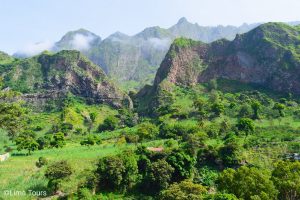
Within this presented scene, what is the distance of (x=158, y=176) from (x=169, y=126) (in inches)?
1314

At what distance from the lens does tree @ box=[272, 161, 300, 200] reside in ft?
134

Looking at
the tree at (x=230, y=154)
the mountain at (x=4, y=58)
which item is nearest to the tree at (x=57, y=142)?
the tree at (x=230, y=154)

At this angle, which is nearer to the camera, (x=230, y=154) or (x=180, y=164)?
(x=180, y=164)

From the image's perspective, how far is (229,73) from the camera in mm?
144625

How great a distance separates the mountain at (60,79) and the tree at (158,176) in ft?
306

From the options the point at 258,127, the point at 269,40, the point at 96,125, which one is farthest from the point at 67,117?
the point at 269,40

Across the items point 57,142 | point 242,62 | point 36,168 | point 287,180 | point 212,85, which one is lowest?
point 57,142

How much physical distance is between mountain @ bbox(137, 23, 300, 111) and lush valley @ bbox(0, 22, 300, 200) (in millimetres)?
432

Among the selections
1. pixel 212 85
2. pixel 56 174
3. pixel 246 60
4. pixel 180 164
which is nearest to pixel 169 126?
pixel 180 164

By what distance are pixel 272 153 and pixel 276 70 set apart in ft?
249

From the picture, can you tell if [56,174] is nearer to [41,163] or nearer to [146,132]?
[41,163]

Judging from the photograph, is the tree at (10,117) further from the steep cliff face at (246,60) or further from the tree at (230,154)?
the steep cliff face at (246,60)

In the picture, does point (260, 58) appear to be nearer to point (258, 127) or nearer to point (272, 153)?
point (258, 127)

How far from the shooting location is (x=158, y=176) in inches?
2062
